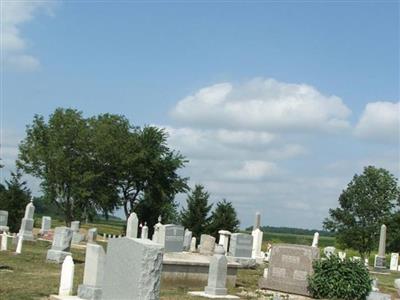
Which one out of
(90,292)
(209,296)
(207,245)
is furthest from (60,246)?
(90,292)

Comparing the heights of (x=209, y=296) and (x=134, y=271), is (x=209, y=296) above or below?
below

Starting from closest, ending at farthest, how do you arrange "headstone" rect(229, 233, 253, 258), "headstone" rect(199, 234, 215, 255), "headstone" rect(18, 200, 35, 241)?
1. "headstone" rect(199, 234, 215, 255)
2. "headstone" rect(229, 233, 253, 258)
3. "headstone" rect(18, 200, 35, 241)

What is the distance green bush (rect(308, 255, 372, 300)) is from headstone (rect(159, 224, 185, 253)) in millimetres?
7047

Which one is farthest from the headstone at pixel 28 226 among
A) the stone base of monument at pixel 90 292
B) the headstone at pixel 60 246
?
the stone base of monument at pixel 90 292

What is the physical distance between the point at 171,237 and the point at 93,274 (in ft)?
38.3

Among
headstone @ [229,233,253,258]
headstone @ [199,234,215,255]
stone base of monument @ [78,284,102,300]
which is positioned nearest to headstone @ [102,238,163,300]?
stone base of monument @ [78,284,102,300]

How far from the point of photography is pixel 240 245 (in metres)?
28.8

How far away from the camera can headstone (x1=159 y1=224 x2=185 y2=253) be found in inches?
912

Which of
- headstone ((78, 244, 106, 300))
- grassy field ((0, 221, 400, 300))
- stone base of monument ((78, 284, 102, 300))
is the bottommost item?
grassy field ((0, 221, 400, 300))

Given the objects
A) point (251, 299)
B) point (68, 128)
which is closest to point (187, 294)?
point (251, 299)

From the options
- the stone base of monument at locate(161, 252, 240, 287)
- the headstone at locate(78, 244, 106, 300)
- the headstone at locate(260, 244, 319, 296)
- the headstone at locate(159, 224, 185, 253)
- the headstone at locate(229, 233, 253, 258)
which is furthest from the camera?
the headstone at locate(229, 233, 253, 258)

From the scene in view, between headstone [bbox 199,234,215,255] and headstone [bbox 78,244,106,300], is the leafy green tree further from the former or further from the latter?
headstone [bbox 78,244,106,300]

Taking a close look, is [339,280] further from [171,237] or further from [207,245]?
[207,245]

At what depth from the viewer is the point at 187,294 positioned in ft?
50.3
